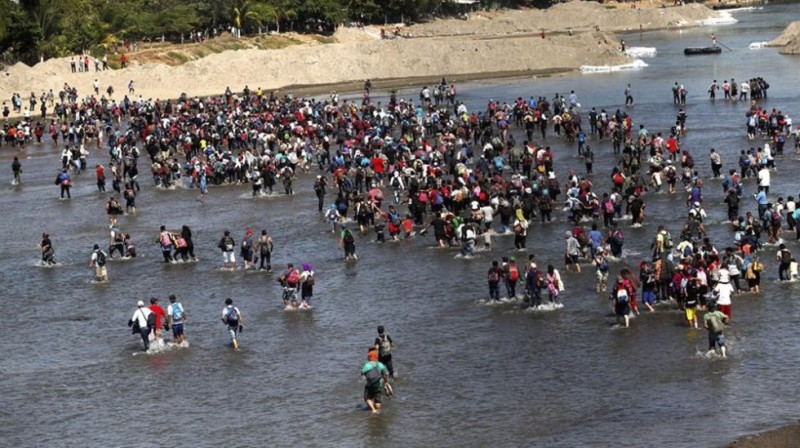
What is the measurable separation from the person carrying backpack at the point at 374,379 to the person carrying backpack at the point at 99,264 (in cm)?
1606

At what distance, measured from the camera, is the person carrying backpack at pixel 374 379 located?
26.0 metres

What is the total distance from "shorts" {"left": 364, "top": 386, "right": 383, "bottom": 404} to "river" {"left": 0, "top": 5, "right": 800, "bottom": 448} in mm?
398

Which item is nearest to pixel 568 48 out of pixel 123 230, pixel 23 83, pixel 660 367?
pixel 23 83

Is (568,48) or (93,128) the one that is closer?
(93,128)

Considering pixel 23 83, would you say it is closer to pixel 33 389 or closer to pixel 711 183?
pixel 711 183

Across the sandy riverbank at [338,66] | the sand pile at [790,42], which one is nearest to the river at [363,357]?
the sandy riverbank at [338,66]

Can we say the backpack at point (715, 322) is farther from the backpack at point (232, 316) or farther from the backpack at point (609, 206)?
the backpack at point (609, 206)

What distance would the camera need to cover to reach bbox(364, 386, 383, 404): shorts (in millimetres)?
26355

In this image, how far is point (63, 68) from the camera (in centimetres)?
10162

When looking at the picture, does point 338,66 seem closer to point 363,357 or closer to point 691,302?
point 363,357

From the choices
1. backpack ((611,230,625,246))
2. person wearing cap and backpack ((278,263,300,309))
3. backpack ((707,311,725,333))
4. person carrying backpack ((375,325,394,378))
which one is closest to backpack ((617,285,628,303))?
backpack ((707,311,725,333))

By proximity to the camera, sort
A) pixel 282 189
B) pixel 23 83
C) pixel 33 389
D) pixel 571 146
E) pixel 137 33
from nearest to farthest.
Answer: pixel 33 389 → pixel 282 189 → pixel 571 146 → pixel 23 83 → pixel 137 33

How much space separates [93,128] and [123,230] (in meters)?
28.1

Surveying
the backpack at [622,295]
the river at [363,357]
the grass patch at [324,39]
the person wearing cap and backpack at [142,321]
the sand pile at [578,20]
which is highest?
the sand pile at [578,20]
